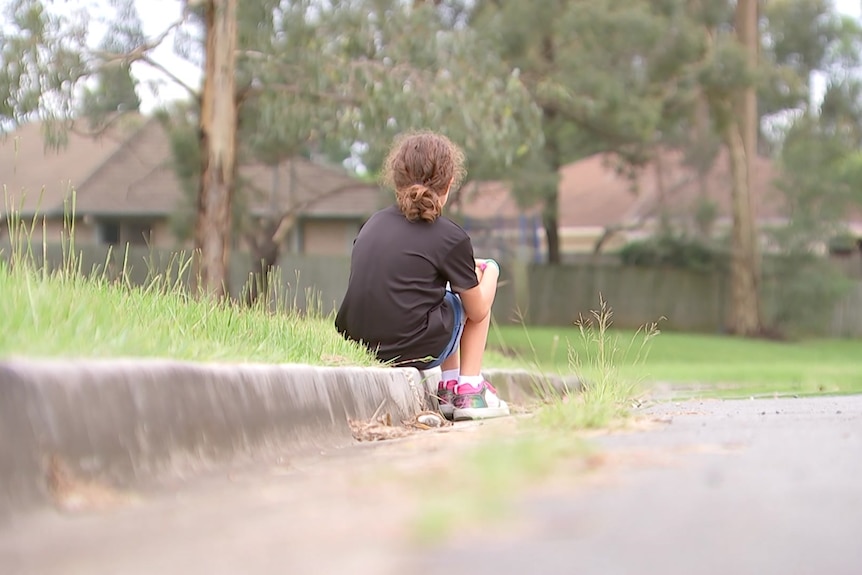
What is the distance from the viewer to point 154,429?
3010mm

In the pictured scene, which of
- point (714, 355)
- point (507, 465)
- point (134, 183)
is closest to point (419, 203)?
point (507, 465)

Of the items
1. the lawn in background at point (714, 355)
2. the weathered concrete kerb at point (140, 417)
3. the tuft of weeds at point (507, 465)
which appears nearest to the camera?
the tuft of weeds at point (507, 465)

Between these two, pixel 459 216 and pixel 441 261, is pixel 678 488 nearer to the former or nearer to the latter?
pixel 441 261

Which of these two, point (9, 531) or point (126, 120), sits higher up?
point (126, 120)

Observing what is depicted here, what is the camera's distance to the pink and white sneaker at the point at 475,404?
17.6 feet

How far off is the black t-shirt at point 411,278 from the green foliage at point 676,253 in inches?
943

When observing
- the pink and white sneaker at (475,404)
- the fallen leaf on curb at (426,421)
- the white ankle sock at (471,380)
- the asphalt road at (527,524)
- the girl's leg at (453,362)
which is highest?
the asphalt road at (527,524)

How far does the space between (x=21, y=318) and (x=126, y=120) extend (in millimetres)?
18227

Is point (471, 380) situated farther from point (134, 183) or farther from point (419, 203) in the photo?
point (134, 183)

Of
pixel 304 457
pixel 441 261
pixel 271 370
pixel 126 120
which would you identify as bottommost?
pixel 304 457

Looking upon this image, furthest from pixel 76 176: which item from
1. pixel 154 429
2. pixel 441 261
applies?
pixel 154 429

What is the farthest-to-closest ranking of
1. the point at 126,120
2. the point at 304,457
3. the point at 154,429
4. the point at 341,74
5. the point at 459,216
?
the point at 459,216 → the point at 126,120 → the point at 341,74 → the point at 304,457 → the point at 154,429

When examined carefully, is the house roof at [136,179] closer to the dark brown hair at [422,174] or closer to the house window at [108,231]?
the house window at [108,231]

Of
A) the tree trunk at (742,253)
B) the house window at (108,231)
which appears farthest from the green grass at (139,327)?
the house window at (108,231)
